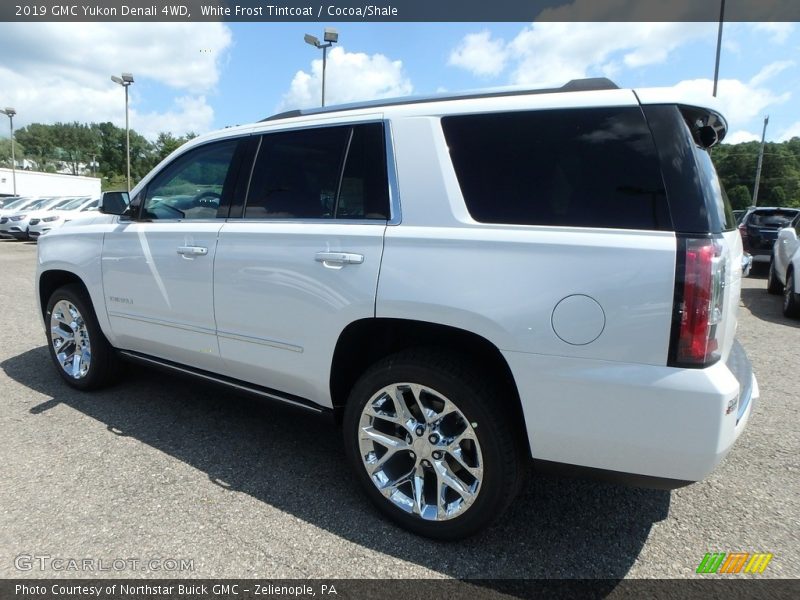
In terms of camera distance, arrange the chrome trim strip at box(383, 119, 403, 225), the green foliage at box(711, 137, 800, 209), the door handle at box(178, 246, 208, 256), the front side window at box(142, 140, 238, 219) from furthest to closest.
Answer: the green foliage at box(711, 137, 800, 209) < the front side window at box(142, 140, 238, 219) < the door handle at box(178, 246, 208, 256) < the chrome trim strip at box(383, 119, 403, 225)

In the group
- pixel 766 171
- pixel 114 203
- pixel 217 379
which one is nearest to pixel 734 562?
pixel 217 379

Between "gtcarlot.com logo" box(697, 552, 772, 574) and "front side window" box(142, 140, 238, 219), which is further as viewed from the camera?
"front side window" box(142, 140, 238, 219)

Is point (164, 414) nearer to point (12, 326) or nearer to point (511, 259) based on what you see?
point (511, 259)

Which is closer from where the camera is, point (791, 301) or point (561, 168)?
point (561, 168)

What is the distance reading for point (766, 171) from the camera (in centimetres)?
6812

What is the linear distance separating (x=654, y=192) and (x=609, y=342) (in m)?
0.57

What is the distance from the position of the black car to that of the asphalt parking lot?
981 cm

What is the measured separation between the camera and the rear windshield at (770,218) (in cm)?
1191

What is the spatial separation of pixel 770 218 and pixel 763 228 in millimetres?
404

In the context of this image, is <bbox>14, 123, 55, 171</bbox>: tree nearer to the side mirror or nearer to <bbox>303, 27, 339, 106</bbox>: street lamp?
<bbox>303, 27, 339, 106</bbox>: street lamp

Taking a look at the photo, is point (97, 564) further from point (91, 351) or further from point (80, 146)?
point (80, 146)

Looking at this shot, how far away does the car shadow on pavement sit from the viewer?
2.32 metres

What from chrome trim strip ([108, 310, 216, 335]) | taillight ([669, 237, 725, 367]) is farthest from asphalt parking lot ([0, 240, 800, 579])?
taillight ([669, 237, 725, 367])

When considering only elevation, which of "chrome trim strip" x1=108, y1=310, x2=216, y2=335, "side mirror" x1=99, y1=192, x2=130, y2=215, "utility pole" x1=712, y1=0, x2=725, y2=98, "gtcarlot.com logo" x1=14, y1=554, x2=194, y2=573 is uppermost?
"utility pole" x1=712, y1=0, x2=725, y2=98
